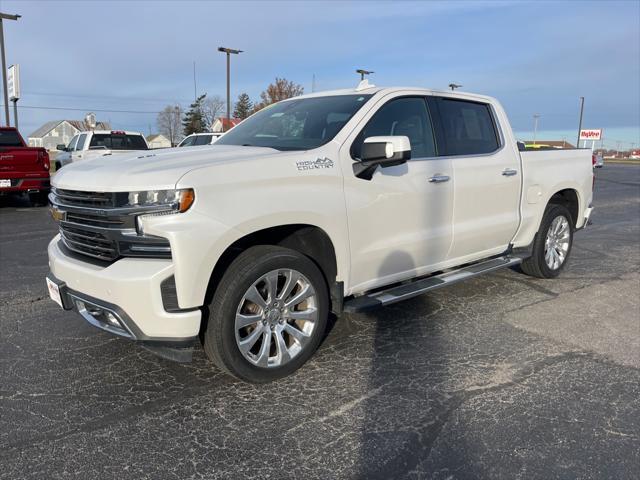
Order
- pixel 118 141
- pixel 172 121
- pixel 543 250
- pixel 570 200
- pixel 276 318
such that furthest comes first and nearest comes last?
pixel 172 121, pixel 118 141, pixel 570 200, pixel 543 250, pixel 276 318

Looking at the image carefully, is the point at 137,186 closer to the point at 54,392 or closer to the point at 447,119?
the point at 54,392

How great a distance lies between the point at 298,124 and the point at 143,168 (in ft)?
5.15

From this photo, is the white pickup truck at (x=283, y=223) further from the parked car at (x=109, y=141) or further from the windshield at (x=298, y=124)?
the parked car at (x=109, y=141)

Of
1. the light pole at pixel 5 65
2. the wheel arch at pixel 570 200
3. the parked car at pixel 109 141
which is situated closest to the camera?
the wheel arch at pixel 570 200

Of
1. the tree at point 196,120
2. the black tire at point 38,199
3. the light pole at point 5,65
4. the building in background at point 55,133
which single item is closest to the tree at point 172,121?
the tree at point 196,120

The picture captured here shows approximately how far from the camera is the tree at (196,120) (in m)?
66.5

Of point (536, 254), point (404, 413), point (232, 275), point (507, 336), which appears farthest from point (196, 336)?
point (536, 254)

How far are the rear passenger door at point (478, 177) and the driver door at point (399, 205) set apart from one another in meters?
0.15

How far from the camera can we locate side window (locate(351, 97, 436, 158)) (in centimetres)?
411

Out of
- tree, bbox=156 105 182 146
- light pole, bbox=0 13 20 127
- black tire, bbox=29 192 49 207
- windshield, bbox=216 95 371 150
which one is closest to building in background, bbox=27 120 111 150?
tree, bbox=156 105 182 146

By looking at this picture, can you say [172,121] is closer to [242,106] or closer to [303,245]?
[242,106]

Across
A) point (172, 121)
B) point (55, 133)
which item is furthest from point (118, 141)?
point (55, 133)

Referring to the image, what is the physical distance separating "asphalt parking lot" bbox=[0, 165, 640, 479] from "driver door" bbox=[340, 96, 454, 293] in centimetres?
61

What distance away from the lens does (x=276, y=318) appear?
3.45m
